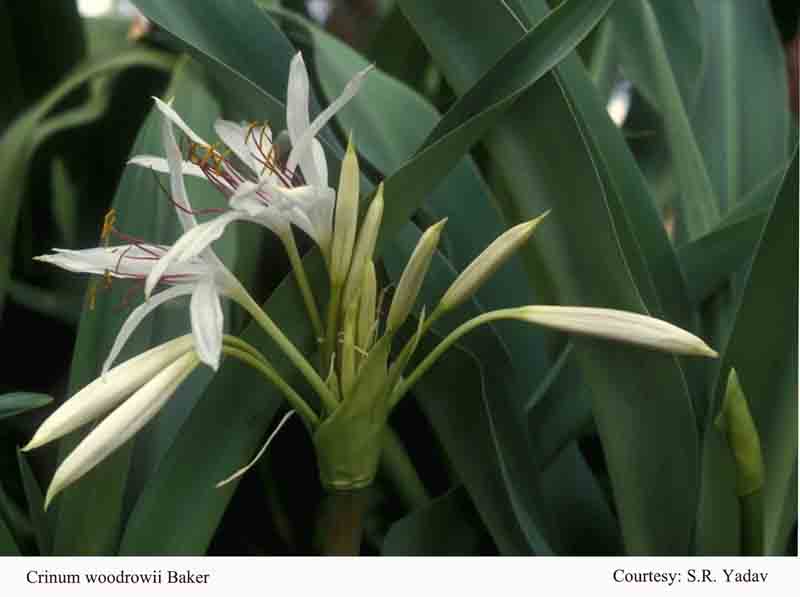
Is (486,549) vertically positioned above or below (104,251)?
below

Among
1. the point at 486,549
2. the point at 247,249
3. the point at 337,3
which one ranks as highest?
the point at 337,3

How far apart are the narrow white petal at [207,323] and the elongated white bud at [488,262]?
8 cm

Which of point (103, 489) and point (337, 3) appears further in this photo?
point (337, 3)

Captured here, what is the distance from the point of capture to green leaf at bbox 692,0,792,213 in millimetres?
474

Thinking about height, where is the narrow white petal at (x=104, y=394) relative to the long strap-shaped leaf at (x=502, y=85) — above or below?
Answer: below

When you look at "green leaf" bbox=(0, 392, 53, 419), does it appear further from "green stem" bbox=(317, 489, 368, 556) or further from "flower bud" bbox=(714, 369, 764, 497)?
"flower bud" bbox=(714, 369, 764, 497)

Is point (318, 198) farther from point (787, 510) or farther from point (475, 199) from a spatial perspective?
point (787, 510)

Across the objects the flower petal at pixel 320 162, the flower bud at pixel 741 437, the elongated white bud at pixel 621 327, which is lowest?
the flower bud at pixel 741 437

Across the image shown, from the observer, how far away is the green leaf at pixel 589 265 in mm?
356

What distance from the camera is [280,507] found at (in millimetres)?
444

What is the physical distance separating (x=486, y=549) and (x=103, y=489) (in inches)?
6.1

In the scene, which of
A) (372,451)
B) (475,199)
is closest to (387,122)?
(475,199)

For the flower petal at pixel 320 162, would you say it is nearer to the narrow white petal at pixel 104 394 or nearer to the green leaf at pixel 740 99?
the narrow white petal at pixel 104 394

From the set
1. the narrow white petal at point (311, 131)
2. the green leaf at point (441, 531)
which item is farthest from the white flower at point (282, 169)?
the green leaf at point (441, 531)
